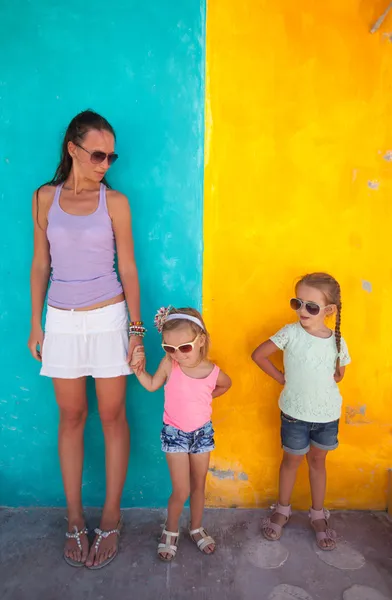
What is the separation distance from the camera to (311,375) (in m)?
2.24

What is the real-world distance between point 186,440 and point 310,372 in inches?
26.6

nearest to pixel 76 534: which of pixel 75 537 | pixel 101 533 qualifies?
pixel 75 537

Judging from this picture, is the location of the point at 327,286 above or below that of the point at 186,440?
above

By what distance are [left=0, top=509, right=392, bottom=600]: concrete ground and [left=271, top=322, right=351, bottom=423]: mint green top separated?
27.0 inches

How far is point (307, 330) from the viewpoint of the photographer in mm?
2266

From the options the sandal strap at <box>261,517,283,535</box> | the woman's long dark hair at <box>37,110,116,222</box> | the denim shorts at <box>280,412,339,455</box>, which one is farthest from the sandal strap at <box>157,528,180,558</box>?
the woman's long dark hair at <box>37,110,116,222</box>

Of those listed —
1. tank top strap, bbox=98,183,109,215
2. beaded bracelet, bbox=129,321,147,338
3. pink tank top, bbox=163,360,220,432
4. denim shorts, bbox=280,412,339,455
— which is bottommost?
denim shorts, bbox=280,412,339,455

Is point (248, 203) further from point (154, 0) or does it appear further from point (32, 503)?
point (32, 503)

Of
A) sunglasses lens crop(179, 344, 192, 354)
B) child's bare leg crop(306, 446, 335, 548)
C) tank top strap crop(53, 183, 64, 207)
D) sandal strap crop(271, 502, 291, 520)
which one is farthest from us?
sandal strap crop(271, 502, 291, 520)

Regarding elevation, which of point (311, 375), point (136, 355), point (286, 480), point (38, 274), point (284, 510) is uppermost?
point (38, 274)

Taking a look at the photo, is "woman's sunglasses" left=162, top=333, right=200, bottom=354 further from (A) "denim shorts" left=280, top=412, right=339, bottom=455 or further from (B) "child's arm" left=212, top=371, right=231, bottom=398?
(A) "denim shorts" left=280, top=412, right=339, bottom=455

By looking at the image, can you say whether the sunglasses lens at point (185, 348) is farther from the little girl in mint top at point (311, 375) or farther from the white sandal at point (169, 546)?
the white sandal at point (169, 546)

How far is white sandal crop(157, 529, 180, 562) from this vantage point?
88.6 inches

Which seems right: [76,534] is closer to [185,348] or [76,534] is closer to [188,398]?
[188,398]
